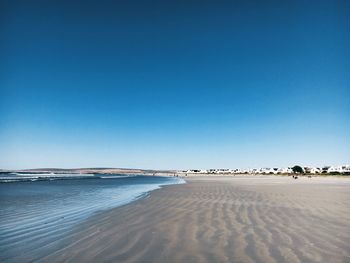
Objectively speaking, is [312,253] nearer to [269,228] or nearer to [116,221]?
[269,228]

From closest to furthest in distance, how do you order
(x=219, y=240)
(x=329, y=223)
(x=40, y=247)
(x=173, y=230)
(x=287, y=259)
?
(x=287, y=259)
(x=40, y=247)
(x=219, y=240)
(x=173, y=230)
(x=329, y=223)

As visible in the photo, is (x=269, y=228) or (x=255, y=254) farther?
(x=269, y=228)

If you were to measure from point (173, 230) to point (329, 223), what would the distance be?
177 inches

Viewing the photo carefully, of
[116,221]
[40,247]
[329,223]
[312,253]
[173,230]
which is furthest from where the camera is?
[116,221]

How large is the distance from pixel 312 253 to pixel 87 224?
19.5 ft

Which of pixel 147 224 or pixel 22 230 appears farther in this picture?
pixel 147 224

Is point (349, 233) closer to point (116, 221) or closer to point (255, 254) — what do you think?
point (255, 254)

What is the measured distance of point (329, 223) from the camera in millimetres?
8438

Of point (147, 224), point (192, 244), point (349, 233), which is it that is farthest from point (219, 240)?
point (349, 233)

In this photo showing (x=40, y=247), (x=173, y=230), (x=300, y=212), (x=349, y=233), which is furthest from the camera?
(x=300, y=212)

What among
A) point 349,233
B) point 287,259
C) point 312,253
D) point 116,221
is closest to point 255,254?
point 287,259

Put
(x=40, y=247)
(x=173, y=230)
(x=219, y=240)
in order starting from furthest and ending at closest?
(x=173, y=230) → (x=219, y=240) → (x=40, y=247)

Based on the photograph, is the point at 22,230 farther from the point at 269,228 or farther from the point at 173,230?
the point at 269,228

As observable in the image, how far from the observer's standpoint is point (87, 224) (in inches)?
337
